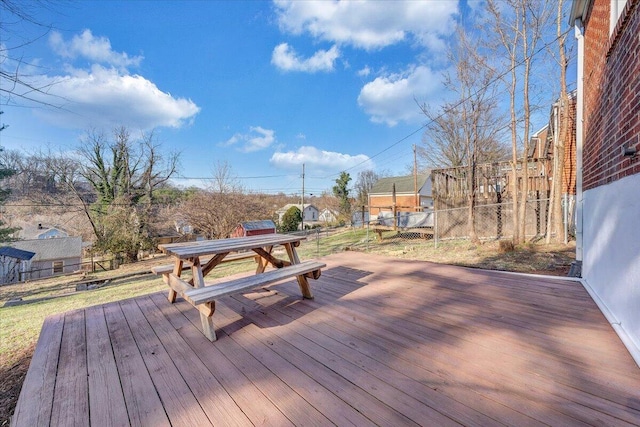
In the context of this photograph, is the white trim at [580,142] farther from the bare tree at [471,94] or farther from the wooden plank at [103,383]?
the wooden plank at [103,383]

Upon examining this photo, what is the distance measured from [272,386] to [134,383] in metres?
0.83

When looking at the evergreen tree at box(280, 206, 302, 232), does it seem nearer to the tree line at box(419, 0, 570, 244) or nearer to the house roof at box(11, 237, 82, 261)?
the house roof at box(11, 237, 82, 261)

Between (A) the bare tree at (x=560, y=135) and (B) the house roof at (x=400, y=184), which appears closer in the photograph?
(A) the bare tree at (x=560, y=135)

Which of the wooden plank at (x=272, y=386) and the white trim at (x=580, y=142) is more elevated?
the white trim at (x=580, y=142)

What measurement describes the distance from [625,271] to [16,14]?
18.2 ft

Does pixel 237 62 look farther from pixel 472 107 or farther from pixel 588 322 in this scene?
pixel 588 322

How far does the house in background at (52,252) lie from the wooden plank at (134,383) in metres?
20.1

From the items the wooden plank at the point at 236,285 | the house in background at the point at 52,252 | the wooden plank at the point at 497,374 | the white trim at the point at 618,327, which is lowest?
the house in background at the point at 52,252

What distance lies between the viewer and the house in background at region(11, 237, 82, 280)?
55.5ft

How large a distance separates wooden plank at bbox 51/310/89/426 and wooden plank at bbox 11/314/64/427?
3 cm

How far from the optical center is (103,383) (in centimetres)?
152

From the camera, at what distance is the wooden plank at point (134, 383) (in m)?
1.24

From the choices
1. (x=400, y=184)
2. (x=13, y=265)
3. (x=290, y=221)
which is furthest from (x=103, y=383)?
(x=400, y=184)

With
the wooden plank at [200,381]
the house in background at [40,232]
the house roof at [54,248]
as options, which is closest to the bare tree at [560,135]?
the wooden plank at [200,381]
